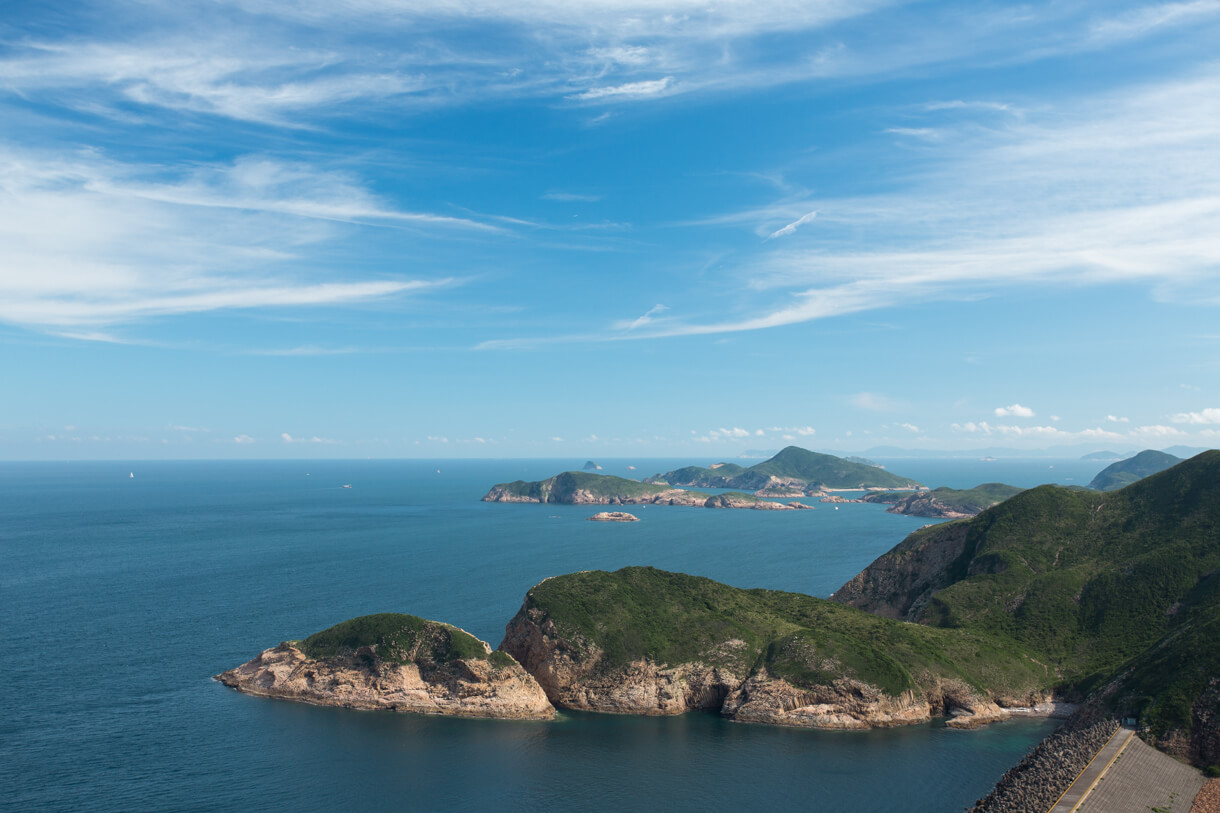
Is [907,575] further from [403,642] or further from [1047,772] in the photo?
[403,642]

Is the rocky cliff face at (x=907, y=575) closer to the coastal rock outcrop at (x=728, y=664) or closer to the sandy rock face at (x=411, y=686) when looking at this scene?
the coastal rock outcrop at (x=728, y=664)

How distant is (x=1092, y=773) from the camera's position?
48125 millimetres

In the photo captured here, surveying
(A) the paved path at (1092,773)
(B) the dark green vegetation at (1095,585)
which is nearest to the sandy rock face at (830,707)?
(B) the dark green vegetation at (1095,585)

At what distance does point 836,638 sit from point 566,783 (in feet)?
112

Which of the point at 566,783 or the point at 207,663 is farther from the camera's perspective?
the point at 207,663

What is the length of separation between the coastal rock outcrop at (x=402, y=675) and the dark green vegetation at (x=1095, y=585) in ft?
173

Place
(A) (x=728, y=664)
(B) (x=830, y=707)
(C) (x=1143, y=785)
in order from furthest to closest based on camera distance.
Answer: (A) (x=728, y=664), (B) (x=830, y=707), (C) (x=1143, y=785)

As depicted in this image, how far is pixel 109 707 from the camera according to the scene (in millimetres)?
69688

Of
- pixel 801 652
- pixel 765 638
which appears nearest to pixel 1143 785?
pixel 801 652

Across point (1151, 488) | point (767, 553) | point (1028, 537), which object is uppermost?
point (1151, 488)

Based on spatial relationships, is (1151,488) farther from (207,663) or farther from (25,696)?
(25,696)

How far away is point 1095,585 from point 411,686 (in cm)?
8071

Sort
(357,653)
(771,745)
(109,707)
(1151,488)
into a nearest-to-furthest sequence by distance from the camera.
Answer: (771,745), (109,707), (357,653), (1151,488)

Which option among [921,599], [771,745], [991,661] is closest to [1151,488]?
[921,599]
